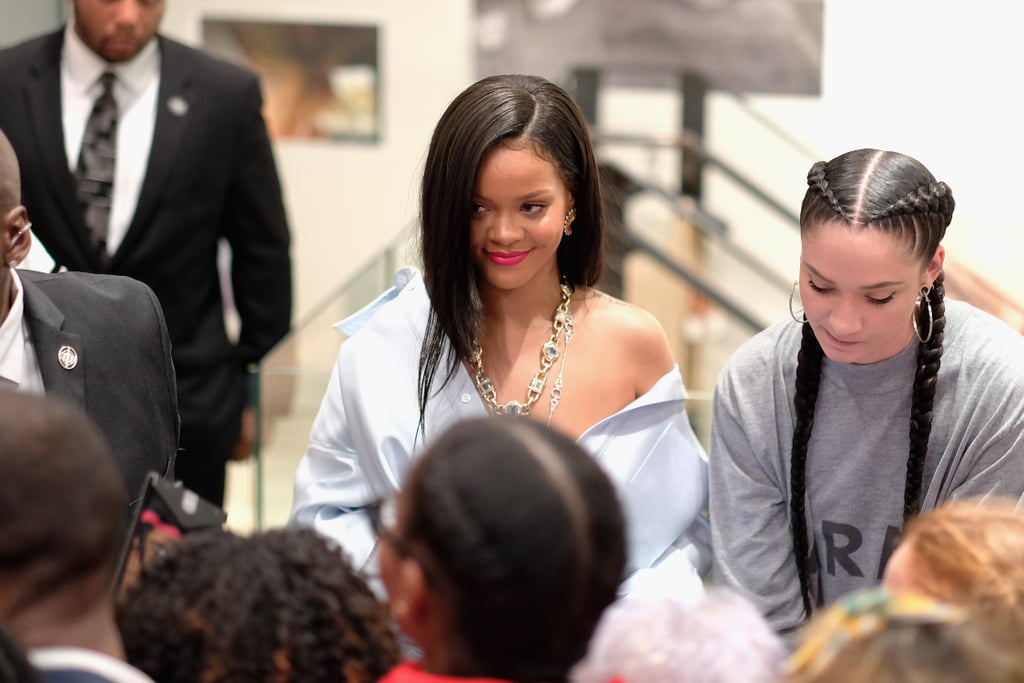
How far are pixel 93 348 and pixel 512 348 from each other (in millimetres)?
746

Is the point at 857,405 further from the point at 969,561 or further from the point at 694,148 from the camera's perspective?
the point at 694,148

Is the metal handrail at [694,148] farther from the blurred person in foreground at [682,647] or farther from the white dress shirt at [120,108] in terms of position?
the blurred person in foreground at [682,647]

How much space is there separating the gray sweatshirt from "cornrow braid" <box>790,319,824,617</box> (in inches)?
0.7

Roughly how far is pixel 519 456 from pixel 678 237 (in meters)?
4.89

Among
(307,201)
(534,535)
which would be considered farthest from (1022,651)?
(307,201)

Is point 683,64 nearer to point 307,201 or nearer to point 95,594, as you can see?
point 307,201

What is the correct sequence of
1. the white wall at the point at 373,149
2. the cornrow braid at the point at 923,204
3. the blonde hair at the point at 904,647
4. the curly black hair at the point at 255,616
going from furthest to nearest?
the white wall at the point at 373,149
the cornrow braid at the point at 923,204
the curly black hair at the point at 255,616
the blonde hair at the point at 904,647

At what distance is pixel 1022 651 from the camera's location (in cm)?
132

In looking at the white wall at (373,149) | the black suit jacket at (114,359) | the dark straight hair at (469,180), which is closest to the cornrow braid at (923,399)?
the dark straight hair at (469,180)

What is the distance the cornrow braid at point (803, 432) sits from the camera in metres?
2.26

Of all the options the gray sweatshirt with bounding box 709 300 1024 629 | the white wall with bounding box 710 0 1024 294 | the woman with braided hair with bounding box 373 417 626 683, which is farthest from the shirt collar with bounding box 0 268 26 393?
the white wall with bounding box 710 0 1024 294

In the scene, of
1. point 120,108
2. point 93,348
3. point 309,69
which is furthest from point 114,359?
point 309,69

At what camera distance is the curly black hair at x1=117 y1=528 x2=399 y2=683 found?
4.57 feet

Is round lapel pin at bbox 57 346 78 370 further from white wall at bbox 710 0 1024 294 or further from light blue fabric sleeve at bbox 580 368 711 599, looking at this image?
white wall at bbox 710 0 1024 294
